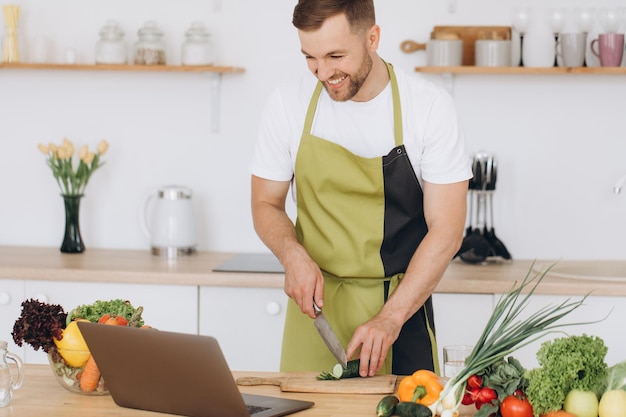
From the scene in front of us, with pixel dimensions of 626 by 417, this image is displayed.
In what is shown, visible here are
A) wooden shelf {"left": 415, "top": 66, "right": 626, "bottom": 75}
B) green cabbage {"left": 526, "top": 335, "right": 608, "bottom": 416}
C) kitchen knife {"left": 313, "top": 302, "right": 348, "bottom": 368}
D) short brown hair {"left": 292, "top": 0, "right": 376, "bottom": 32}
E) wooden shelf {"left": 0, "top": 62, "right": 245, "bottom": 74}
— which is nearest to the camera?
green cabbage {"left": 526, "top": 335, "right": 608, "bottom": 416}

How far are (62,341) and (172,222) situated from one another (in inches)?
69.2

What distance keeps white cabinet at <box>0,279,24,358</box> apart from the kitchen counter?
1410 mm

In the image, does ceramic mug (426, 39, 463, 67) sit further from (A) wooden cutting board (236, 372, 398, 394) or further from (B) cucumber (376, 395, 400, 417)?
(B) cucumber (376, 395, 400, 417)

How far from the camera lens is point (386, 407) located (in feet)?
5.79

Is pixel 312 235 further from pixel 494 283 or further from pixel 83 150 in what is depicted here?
pixel 83 150

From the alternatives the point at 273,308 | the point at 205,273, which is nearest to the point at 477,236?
the point at 273,308

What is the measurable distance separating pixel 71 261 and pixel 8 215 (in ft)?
1.91

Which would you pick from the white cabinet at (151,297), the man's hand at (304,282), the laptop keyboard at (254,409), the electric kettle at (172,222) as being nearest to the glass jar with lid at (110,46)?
the electric kettle at (172,222)

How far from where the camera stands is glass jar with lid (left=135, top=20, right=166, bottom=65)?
144 inches

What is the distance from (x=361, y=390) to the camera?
1955 mm

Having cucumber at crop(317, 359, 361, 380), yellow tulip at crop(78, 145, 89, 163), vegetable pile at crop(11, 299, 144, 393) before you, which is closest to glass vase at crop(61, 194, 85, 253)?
yellow tulip at crop(78, 145, 89, 163)

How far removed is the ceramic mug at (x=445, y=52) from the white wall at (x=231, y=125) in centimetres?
15

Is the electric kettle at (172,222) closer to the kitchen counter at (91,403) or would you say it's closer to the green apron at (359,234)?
the green apron at (359,234)

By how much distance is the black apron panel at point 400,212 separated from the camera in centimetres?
252
